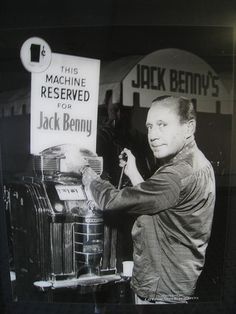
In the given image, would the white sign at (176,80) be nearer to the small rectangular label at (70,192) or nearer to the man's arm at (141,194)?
the man's arm at (141,194)

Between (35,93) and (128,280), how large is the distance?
137 centimetres

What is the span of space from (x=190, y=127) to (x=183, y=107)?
0.14 meters

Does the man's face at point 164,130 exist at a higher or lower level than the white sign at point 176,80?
lower

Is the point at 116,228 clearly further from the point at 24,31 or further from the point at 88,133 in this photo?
the point at 24,31

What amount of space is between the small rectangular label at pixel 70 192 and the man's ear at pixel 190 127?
78cm

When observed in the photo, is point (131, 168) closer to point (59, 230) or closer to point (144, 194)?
point (144, 194)

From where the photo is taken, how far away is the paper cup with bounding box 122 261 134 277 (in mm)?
3045

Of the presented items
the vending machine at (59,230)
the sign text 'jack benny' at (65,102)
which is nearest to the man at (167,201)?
the vending machine at (59,230)

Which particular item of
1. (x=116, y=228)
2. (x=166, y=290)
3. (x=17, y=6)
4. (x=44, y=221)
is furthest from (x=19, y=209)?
(x=17, y=6)

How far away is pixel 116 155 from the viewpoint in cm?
296

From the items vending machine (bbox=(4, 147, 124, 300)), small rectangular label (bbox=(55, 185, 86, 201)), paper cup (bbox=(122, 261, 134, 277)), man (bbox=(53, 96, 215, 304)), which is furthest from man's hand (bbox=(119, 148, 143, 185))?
paper cup (bbox=(122, 261, 134, 277))

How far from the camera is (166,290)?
3.04 meters

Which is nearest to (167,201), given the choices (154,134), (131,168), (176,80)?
(131,168)

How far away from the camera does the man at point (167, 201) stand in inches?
117
